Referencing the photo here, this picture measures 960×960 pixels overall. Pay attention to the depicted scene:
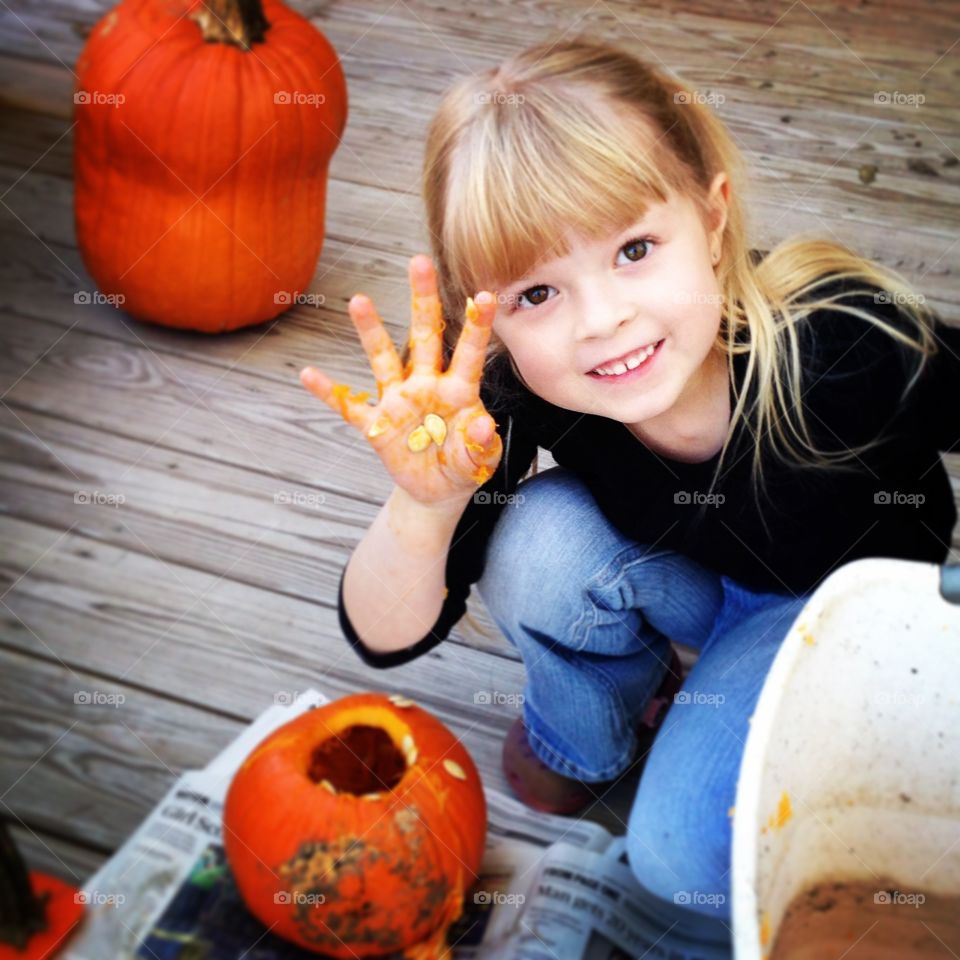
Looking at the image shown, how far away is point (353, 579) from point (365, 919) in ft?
0.90

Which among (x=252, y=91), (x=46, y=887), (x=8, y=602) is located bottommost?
(x=8, y=602)

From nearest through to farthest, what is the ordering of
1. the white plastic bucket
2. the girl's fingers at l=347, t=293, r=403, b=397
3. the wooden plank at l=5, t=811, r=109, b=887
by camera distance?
the white plastic bucket
the girl's fingers at l=347, t=293, r=403, b=397
the wooden plank at l=5, t=811, r=109, b=887

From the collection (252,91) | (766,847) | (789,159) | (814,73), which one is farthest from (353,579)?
(814,73)

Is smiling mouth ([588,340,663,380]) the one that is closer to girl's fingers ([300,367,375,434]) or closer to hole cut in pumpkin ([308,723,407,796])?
girl's fingers ([300,367,375,434])

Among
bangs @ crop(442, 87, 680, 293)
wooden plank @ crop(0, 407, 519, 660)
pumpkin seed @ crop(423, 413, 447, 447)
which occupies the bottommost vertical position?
Result: wooden plank @ crop(0, 407, 519, 660)

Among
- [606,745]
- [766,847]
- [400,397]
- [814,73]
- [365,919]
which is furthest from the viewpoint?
[814,73]

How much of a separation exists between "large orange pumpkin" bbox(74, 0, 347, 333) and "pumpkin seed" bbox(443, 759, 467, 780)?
938mm

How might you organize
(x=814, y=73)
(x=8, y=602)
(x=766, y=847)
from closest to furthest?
(x=766, y=847) → (x=8, y=602) → (x=814, y=73)

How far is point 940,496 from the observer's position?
986 millimetres

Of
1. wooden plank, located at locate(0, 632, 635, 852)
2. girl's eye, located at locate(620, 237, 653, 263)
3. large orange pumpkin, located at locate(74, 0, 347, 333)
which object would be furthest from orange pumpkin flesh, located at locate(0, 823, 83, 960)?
large orange pumpkin, located at locate(74, 0, 347, 333)

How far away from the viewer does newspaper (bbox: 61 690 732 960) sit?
3.17 feet

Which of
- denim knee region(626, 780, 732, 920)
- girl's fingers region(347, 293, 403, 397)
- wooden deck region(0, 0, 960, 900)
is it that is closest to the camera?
girl's fingers region(347, 293, 403, 397)

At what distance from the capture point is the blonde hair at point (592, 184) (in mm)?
786

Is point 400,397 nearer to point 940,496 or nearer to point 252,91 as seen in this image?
point 940,496
